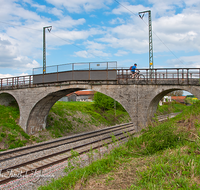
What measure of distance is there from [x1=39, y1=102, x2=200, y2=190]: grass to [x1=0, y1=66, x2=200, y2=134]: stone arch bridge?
389 cm

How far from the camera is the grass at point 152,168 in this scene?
14.2 feet

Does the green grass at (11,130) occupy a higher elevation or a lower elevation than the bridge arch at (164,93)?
lower

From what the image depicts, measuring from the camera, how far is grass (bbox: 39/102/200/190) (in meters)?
4.34

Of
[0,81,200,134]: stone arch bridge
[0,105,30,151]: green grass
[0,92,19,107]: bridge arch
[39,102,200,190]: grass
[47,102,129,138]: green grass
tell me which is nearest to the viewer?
[39,102,200,190]: grass

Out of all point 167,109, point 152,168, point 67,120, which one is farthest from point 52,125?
point 167,109

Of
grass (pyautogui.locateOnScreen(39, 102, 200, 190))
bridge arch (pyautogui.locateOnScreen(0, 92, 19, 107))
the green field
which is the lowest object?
the green field

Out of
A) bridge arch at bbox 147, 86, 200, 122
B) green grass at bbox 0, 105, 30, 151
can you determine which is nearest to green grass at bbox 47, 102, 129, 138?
green grass at bbox 0, 105, 30, 151

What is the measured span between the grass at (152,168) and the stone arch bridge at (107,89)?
3.89 meters

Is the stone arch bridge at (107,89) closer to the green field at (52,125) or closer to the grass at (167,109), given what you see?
the green field at (52,125)

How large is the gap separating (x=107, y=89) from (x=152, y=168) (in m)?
9.57

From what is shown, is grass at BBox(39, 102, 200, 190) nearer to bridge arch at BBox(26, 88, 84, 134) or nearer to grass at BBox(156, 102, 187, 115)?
bridge arch at BBox(26, 88, 84, 134)

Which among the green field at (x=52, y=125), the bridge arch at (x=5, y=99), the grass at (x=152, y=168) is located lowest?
the green field at (x=52, y=125)

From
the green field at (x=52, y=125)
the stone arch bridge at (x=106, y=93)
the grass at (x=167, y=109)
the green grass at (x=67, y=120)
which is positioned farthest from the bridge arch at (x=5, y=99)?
the grass at (x=167, y=109)

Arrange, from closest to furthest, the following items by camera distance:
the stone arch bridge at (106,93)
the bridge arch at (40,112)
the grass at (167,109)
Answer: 1. the stone arch bridge at (106,93)
2. the bridge arch at (40,112)
3. the grass at (167,109)
